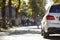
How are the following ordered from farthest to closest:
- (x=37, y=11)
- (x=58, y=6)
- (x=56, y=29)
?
(x=37, y=11), (x=58, y=6), (x=56, y=29)

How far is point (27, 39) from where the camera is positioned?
48.2 ft

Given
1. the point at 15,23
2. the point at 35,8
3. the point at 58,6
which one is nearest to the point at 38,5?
the point at 35,8

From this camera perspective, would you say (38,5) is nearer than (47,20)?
No

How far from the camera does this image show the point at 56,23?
13734mm

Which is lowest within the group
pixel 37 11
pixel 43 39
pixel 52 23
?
pixel 37 11

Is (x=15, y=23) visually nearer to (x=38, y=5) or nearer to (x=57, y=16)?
(x=38, y=5)

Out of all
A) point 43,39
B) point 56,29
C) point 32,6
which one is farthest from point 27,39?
point 32,6

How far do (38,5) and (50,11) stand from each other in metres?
60.2

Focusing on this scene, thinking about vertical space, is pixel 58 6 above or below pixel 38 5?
above

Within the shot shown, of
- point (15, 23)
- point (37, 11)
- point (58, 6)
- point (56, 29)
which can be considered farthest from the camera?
point (37, 11)

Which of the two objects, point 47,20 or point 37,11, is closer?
point 47,20

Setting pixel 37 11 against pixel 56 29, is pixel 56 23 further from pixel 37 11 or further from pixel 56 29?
pixel 37 11

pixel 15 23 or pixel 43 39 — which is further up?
pixel 43 39

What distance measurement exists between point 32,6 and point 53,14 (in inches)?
2280
